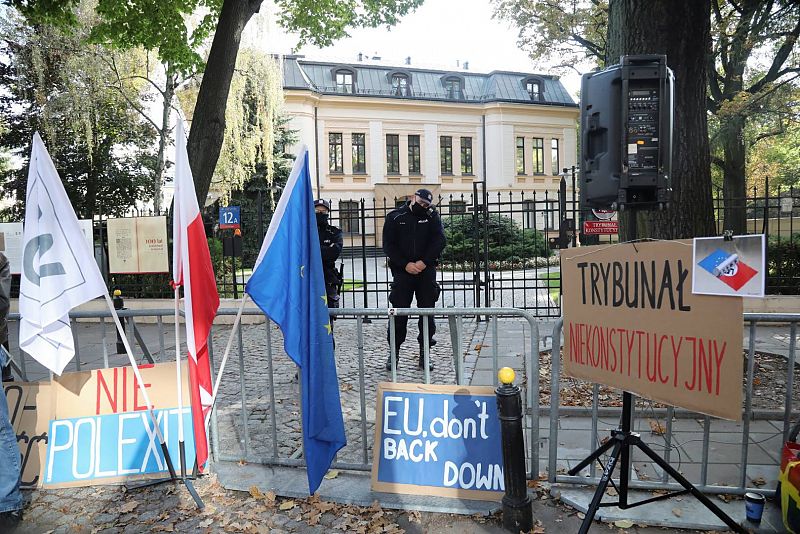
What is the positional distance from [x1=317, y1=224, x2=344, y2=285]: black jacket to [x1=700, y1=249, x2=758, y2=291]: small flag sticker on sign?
5030mm

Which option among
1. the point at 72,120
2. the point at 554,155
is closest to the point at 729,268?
the point at 72,120

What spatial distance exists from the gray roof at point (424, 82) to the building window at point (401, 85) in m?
0.24

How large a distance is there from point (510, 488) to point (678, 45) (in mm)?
4763

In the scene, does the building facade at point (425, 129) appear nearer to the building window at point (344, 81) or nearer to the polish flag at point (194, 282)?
the building window at point (344, 81)

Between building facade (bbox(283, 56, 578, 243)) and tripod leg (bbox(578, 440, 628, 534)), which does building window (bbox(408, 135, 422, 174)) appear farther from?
tripod leg (bbox(578, 440, 628, 534))

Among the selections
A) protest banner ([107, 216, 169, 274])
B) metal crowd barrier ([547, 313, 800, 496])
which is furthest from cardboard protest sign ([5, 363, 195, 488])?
protest banner ([107, 216, 169, 274])

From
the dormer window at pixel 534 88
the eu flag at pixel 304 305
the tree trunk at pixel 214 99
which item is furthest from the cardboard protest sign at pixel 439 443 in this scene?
the dormer window at pixel 534 88

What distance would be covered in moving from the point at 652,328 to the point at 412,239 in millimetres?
3929

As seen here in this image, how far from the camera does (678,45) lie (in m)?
5.43

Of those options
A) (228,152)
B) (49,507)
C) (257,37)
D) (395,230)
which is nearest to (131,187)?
(228,152)

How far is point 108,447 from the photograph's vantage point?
392 cm

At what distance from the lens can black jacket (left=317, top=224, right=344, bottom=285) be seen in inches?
278

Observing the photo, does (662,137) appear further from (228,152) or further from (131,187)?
(131,187)

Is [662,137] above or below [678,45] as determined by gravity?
below
